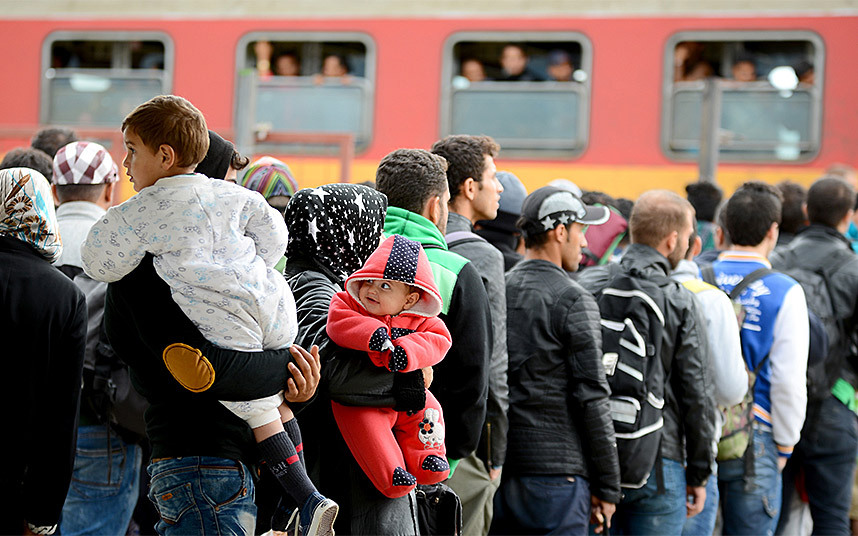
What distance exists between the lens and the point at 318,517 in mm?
2600

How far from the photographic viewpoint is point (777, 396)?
199 inches

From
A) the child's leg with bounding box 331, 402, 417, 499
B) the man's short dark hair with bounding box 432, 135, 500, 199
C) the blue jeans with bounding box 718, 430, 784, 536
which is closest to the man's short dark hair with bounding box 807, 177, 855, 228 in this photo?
the blue jeans with bounding box 718, 430, 784, 536

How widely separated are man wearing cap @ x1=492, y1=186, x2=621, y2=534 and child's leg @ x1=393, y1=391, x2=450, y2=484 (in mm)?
1051

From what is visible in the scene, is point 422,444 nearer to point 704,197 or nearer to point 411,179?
point 411,179

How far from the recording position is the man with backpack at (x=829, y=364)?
5.51m

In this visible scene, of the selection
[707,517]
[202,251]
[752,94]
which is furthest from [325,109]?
[202,251]

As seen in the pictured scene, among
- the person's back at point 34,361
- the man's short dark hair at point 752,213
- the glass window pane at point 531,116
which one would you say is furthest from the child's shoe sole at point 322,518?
the glass window pane at point 531,116

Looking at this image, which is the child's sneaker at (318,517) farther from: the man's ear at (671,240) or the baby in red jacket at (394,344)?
the man's ear at (671,240)

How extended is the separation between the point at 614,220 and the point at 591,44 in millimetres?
3405

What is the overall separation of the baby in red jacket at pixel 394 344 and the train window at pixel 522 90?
5.66 metres

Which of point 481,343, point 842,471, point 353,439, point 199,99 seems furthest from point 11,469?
point 199,99

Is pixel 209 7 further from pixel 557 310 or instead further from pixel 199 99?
pixel 557 310

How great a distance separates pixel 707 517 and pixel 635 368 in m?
0.94

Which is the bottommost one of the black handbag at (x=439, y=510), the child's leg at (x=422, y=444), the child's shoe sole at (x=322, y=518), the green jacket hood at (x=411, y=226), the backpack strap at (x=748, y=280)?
the black handbag at (x=439, y=510)
